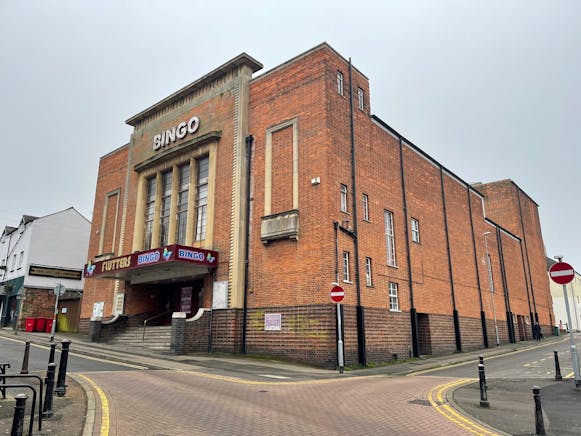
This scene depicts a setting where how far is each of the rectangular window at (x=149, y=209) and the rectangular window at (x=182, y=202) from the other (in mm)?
2444

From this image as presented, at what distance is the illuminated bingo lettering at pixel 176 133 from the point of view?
86.3ft

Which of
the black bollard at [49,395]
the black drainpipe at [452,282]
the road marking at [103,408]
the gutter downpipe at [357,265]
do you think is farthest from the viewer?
the black drainpipe at [452,282]

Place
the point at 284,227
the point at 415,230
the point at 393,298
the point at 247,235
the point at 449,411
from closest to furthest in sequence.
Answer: the point at 449,411 → the point at 284,227 → the point at 247,235 → the point at 393,298 → the point at 415,230

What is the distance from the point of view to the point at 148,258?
891 inches

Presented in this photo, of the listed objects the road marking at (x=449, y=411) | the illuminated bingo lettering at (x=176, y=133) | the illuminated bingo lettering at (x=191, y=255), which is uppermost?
the illuminated bingo lettering at (x=176, y=133)

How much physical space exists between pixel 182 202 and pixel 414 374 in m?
16.6

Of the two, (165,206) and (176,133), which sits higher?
(176,133)

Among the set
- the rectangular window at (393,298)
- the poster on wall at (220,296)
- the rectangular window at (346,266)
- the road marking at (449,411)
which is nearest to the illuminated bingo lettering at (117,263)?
the poster on wall at (220,296)

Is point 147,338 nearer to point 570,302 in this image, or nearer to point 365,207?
point 365,207

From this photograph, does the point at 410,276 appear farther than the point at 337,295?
Yes

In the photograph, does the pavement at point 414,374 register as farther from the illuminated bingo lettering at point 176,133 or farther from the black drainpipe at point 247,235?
the illuminated bingo lettering at point 176,133

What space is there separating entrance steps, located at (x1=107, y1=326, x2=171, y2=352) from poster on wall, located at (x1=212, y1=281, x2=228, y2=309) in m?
3.17

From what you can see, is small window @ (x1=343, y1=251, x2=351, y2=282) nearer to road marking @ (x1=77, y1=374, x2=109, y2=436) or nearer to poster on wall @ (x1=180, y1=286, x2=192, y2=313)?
poster on wall @ (x1=180, y1=286, x2=192, y2=313)

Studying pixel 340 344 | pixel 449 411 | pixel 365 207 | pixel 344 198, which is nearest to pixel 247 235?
pixel 344 198
